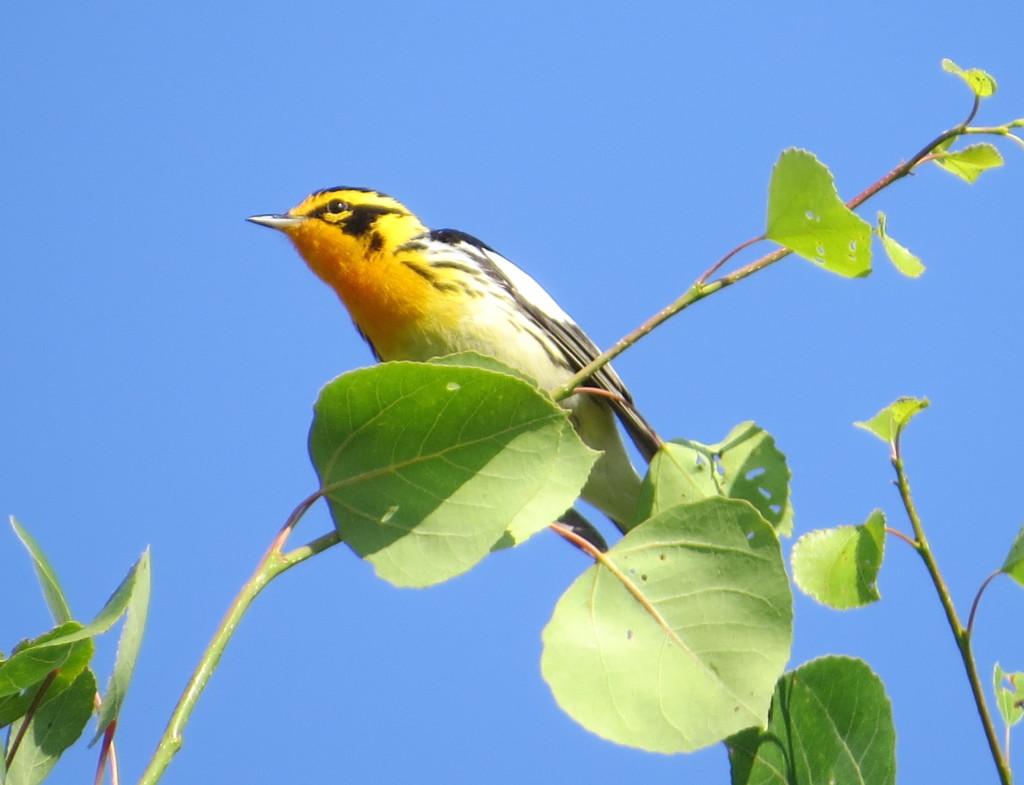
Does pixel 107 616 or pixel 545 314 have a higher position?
pixel 545 314

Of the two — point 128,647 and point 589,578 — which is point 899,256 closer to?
point 589,578

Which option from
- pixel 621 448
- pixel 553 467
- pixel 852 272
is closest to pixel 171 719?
pixel 553 467

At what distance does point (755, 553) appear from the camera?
4.15 ft

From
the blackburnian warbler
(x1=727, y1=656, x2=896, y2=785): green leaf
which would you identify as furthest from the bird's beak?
(x1=727, y1=656, x2=896, y2=785): green leaf

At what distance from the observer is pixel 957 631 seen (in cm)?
124

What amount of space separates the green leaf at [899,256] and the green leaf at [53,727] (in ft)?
3.80

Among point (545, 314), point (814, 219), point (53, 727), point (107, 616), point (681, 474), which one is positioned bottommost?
point (53, 727)

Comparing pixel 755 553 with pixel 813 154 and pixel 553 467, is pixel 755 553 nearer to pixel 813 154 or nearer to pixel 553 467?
pixel 553 467

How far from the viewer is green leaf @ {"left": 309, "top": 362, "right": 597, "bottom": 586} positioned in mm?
1191

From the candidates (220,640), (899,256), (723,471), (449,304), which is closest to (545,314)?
(449,304)

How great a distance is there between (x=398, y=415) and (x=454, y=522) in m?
0.14

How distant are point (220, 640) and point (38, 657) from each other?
0.95 ft

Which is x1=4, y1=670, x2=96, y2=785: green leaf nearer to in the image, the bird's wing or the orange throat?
the orange throat

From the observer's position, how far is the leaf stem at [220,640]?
0.93 meters
